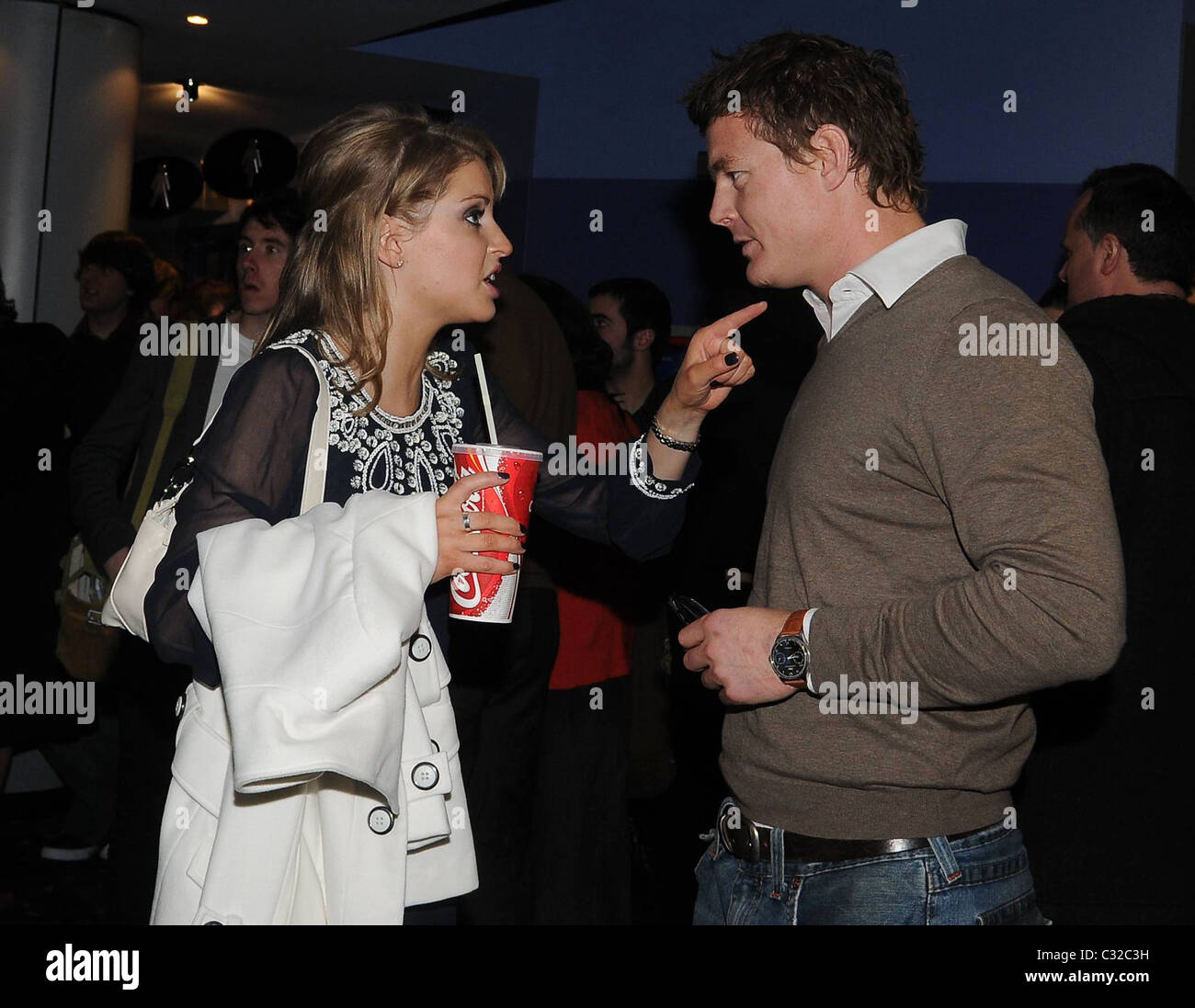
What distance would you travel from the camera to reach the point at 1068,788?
2.16 metres

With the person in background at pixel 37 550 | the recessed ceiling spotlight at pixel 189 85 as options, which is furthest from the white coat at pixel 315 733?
the recessed ceiling spotlight at pixel 189 85

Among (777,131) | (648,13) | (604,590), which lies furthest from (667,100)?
(777,131)

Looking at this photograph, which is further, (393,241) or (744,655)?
(393,241)

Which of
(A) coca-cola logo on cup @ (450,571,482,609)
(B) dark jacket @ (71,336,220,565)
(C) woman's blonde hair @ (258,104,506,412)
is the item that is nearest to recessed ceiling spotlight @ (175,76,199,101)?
(B) dark jacket @ (71,336,220,565)

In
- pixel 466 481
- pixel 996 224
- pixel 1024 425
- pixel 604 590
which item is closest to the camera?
pixel 1024 425

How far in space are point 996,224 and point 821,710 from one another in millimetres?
2751

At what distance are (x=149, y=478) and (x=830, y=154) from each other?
2.08 m

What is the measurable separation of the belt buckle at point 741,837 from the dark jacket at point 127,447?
6.11 ft

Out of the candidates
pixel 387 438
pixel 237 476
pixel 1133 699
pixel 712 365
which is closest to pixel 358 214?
pixel 387 438

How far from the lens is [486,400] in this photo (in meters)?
1.87

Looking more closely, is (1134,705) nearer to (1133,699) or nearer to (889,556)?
(1133,699)

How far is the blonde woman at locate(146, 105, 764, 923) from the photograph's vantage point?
136 centimetres

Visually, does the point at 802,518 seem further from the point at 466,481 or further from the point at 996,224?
the point at 996,224

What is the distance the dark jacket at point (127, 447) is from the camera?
2967 millimetres
